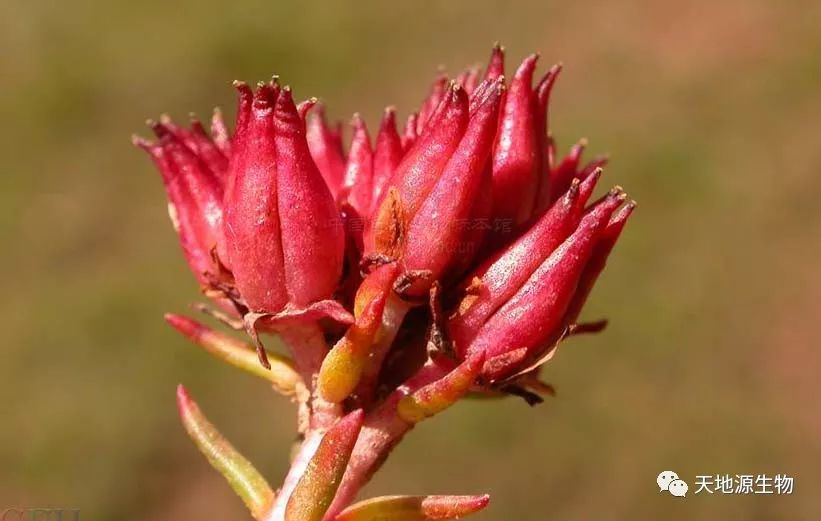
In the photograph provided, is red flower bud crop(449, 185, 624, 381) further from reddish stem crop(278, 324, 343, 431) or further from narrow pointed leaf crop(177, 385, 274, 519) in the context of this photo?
narrow pointed leaf crop(177, 385, 274, 519)

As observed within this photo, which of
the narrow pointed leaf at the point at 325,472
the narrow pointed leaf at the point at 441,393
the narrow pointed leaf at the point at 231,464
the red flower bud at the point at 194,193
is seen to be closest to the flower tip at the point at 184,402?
the narrow pointed leaf at the point at 231,464

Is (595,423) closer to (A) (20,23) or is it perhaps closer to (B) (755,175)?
(B) (755,175)

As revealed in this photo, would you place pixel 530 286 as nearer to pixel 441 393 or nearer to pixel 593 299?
pixel 441 393

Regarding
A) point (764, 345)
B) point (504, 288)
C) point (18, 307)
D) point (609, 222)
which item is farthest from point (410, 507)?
point (18, 307)

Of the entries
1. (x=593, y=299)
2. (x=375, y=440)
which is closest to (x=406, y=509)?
(x=375, y=440)

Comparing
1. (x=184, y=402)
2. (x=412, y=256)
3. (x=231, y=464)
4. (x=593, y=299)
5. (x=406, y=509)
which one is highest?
(x=412, y=256)

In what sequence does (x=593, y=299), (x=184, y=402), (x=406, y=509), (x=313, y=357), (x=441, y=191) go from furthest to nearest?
(x=593, y=299), (x=184, y=402), (x=313, y=357), (x=406, y=509), (x=441, y=191)
